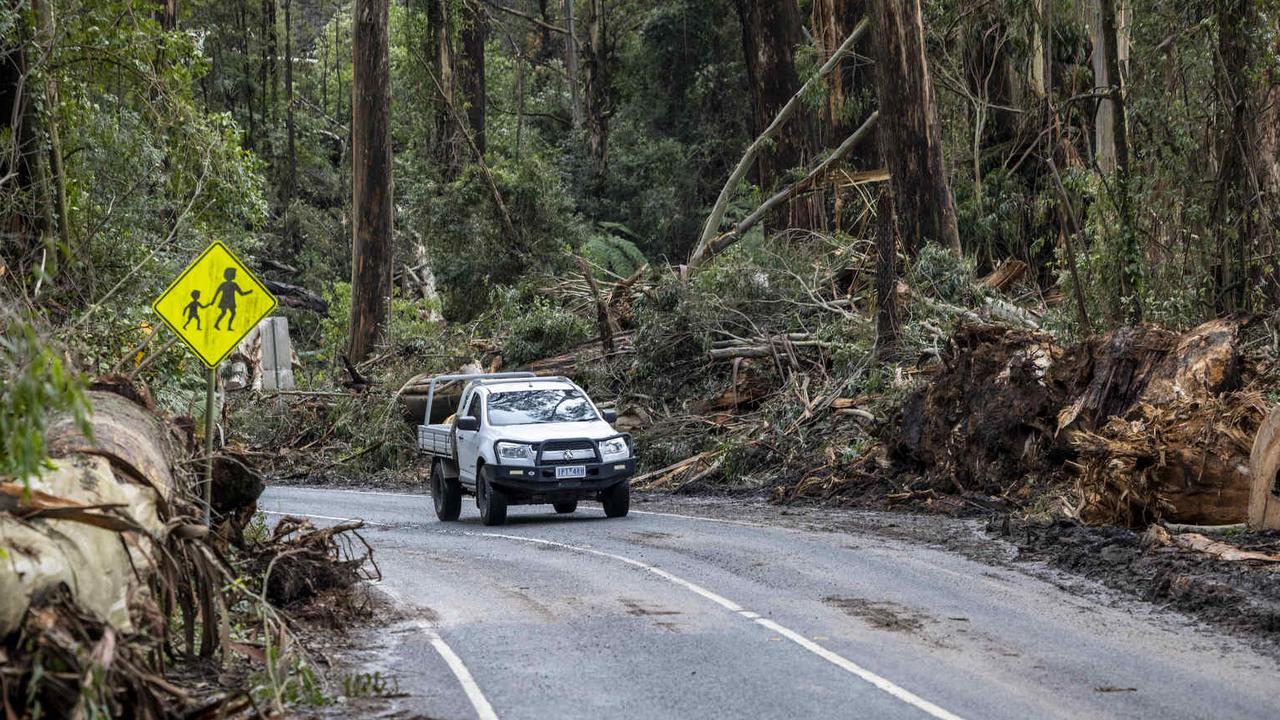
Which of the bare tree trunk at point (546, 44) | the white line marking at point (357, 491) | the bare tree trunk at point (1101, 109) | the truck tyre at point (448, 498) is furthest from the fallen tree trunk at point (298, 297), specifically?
the truck tyre at point (448, 498)

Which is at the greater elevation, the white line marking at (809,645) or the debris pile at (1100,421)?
the debris pile at (1100,421)

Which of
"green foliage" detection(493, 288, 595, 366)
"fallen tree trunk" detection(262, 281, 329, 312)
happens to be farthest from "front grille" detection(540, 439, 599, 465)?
"fallen tree trunk" detection(262, 281, 329, 312)

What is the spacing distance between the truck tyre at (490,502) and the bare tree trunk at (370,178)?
51.7ft

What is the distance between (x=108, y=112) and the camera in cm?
2262

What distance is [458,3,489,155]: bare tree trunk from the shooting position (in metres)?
44.3

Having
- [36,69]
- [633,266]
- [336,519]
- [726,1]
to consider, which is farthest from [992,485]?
[726,1]

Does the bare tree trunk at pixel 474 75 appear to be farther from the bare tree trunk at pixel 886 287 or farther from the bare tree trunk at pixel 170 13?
the bare tree trunk at pixel 886 287

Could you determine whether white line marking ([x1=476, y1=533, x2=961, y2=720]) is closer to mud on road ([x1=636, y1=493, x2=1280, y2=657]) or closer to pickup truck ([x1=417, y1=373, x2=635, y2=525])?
mud on road ([x1=636, y1=493, x2=1280, y2=657])

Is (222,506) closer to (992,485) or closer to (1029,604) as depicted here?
(1029,604)

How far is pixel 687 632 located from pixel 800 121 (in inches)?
1074

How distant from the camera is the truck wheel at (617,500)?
19562mm

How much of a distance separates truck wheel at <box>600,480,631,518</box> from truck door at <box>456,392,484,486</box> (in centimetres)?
177

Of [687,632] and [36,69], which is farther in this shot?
[36,69]

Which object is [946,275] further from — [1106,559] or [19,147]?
[19,147]
